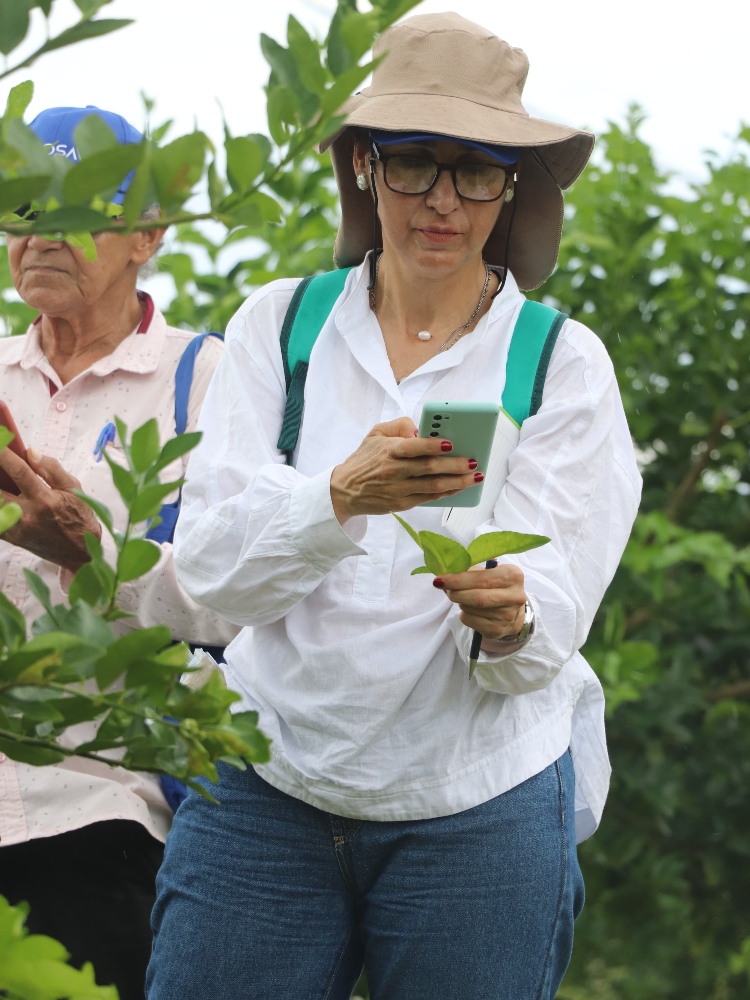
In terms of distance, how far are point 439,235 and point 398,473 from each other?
1.63ft

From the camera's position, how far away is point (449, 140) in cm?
213

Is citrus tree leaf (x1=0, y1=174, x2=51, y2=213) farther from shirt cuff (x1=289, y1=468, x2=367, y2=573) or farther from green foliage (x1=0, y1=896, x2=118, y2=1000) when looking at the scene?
shirt cuff (x1=289, y1=468, x2=367, y2=573)

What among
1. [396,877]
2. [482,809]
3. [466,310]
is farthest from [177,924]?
[466,310]

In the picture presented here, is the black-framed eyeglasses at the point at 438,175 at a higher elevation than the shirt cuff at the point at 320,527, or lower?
higher

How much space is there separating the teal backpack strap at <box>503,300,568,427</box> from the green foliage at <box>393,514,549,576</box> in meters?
0.53

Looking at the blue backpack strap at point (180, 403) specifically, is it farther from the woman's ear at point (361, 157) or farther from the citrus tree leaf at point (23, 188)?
the citrus tree leaf at point (23, 188)

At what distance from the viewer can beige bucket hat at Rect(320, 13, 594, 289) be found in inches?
84.6

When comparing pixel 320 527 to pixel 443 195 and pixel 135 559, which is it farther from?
pixel 135 559

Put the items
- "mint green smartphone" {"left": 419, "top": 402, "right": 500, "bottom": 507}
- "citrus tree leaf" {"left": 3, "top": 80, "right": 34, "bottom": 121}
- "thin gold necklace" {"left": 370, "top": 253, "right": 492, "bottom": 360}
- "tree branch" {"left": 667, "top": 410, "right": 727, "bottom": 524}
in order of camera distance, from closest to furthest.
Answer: "citrus tree leaf" {"left": 3, "top": 80, "right": 34, "bottom": 121}
"mint green smartphone" {"left": 419, "top": 402, "right": 500, "bottom": 507}
"thin gold necklace" {"left": 370, "top": 253, "right": 492, "bottom": 360}
"tree branch" {"left": 667, "top": 410, "right": 727, "bottom": 524}

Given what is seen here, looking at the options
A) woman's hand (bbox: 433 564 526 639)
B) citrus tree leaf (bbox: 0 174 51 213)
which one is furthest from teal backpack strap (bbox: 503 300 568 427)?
citrus tree leaf (bbox: 0 174 51 213)

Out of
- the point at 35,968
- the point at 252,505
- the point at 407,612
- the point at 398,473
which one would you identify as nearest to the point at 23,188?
the point at 35,968

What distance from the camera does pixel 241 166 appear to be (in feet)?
3.59

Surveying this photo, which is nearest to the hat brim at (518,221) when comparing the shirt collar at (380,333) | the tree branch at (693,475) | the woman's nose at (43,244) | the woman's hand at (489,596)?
the shirt collar at (380,333)

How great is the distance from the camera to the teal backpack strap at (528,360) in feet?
6.98
